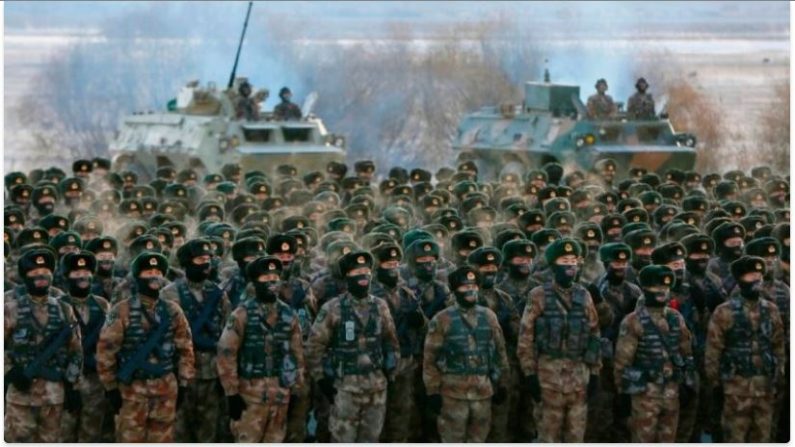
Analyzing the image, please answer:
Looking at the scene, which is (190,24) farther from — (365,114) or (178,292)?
(178,292)

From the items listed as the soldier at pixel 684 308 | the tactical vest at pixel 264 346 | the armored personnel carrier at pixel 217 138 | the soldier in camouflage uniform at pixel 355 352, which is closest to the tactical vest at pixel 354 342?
the soldier in camouflage uniform at pixel 355 352

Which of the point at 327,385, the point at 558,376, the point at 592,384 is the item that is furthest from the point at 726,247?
the point at 327,385

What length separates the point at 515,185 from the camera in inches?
746

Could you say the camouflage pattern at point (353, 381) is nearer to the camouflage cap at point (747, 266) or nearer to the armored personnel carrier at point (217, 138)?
the camouflage cap at point (747, 266)

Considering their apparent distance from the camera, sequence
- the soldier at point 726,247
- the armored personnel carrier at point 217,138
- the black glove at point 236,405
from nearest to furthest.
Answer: the black glove at point 236,405 < the soldier at point 726,247 < the armored personnel carrier at point 217,138

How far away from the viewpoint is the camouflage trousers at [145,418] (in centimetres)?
1106

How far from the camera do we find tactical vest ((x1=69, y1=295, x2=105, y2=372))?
1155cm

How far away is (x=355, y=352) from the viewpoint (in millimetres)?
11195

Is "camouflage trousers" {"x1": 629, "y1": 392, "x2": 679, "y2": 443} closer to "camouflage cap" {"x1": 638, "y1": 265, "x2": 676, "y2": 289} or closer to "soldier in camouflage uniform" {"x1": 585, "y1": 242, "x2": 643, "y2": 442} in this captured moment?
"soldier in camouflage uniform" {"x1": 585, "y1": 242, "x2": 643, "y2": 442}

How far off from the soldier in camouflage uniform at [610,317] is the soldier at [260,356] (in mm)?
2159

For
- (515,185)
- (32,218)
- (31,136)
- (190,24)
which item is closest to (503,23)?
(190,24)

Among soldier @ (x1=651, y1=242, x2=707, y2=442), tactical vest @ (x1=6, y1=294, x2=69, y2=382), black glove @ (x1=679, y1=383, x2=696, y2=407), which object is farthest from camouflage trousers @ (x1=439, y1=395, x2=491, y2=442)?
tactical vest @ (x1=6, y1=294, x2=69, y2=382)

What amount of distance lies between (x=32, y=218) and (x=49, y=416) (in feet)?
19.1

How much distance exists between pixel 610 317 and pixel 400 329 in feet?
4.53
